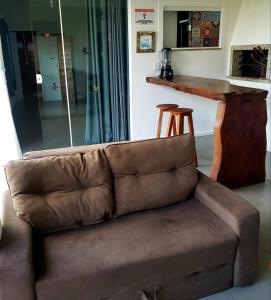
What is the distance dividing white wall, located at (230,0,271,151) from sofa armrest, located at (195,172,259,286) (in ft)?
9.02

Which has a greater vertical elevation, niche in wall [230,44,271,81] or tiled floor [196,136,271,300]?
niche in wall [230,44,271,81]

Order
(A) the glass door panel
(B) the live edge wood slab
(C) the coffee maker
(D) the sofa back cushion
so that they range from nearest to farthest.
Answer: (D) the sofa back cushion → (B) the live edge wood slab → (A) the glass door panel → (C) the coffee maker

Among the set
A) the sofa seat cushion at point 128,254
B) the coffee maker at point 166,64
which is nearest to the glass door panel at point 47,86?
the coffee maker at point 166,64

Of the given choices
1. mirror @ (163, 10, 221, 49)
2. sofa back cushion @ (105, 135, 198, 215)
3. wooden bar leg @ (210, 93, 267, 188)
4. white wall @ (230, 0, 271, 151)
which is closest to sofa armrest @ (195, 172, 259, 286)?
sofa back cushion @ (105, 135, 198, 215)

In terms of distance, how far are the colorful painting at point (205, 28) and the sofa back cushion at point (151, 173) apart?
305 centimetres

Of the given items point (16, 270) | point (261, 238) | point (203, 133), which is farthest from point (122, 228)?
point (203, 133)

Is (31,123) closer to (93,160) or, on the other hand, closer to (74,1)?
(74,1)

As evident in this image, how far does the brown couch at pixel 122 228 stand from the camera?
1.54 m

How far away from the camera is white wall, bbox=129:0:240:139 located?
14.4ft

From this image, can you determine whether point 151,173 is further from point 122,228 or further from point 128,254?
point 128,254

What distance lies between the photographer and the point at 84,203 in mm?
1941

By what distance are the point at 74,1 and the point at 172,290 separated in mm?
3831

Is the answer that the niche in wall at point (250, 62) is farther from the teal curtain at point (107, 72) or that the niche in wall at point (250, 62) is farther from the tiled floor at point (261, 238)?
the teal curtain at point (107, 72)

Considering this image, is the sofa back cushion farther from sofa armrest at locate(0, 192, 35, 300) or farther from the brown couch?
sofa armrest at locate(0, 192, 35, 300)
